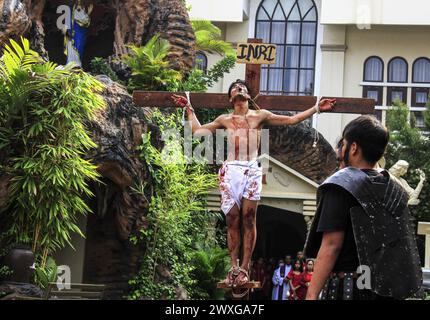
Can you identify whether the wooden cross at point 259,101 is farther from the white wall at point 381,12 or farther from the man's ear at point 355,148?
the white wall at point 381,12

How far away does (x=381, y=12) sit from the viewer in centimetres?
3008

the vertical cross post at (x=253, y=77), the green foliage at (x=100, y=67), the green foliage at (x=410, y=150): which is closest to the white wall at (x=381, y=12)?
the green foliage at (x=410, y=150)

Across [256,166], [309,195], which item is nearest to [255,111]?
[256,166]

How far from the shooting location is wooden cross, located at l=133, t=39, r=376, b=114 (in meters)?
10.1

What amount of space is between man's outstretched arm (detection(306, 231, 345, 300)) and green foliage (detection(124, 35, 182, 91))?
1382 centimetres

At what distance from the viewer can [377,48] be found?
1223 inches

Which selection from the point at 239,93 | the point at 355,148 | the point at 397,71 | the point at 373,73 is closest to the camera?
the point at 355,148

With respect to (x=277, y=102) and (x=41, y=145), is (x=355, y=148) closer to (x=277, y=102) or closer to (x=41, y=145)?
(x=277, y=102)

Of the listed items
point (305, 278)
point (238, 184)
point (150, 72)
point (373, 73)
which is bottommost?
point (305, 278)

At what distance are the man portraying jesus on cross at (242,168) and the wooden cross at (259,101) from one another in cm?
19

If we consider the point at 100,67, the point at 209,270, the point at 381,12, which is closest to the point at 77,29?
the point at 100,67

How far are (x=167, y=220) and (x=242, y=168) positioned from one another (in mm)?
8127
